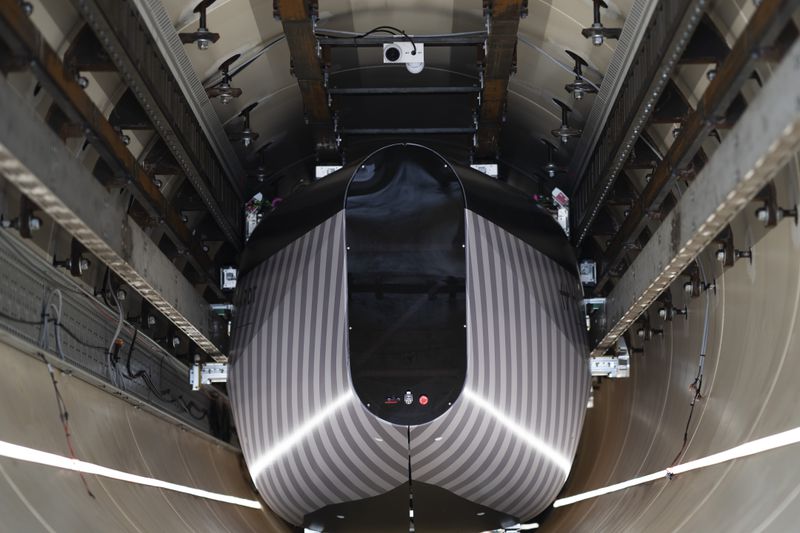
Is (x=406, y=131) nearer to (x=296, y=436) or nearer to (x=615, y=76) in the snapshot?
(x=615, y=76)

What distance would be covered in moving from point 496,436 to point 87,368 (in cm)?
262

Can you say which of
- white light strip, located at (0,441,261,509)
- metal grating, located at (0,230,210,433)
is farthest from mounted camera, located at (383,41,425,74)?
white light strip, located at (0,441,261,509)

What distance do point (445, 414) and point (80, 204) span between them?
2515 millimetres

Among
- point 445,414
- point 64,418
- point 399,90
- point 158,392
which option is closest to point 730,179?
point 445,414

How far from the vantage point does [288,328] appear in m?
7.33

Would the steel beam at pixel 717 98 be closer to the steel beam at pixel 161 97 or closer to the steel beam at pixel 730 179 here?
the steel beam at pixel 730 179

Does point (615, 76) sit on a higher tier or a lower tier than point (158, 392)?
higher

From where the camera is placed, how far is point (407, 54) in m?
8.55

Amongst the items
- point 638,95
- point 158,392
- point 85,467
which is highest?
point 638,95

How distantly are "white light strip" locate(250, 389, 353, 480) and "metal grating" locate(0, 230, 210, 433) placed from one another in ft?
3.54

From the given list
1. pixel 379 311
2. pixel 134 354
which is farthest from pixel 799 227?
pixel 134 354

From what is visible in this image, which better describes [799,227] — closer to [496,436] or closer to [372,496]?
[496,436]

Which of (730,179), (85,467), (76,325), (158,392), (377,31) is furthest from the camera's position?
(158,392)

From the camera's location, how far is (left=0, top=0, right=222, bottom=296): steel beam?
4.48 m
